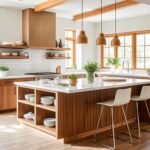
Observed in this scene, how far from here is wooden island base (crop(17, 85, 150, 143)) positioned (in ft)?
12.9

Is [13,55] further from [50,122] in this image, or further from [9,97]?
[50,122]

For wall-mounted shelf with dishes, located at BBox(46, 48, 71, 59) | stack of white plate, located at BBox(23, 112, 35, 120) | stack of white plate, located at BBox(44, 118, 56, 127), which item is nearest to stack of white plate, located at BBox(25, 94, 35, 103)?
stack of white plate, located at BBox(23, 112, 35, 120)

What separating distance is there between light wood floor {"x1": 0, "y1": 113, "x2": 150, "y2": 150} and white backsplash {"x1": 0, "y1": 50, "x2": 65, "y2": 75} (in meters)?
2.52

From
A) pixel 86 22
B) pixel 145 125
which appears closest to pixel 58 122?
pixel 145 125

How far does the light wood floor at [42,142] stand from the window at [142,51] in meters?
3.62

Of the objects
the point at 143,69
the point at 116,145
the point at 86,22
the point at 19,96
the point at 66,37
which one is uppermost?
the point at 86,22

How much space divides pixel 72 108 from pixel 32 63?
356 centimetres

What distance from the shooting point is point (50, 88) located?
397cm

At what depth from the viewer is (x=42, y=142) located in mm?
3982

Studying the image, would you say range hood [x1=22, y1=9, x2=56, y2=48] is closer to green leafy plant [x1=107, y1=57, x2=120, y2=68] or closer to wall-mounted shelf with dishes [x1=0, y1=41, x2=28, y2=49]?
wall-mounted shelf with dishes [x1=0, y1=41, x2=28, y2=49]

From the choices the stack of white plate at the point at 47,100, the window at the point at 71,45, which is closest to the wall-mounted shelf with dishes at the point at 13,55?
the window at the point at 71,45

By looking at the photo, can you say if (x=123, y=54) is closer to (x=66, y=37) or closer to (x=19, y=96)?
(x=66, y=37)

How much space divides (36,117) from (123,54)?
4.72 m

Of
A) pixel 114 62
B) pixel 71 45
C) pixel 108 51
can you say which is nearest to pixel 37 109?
pixel 114 62
